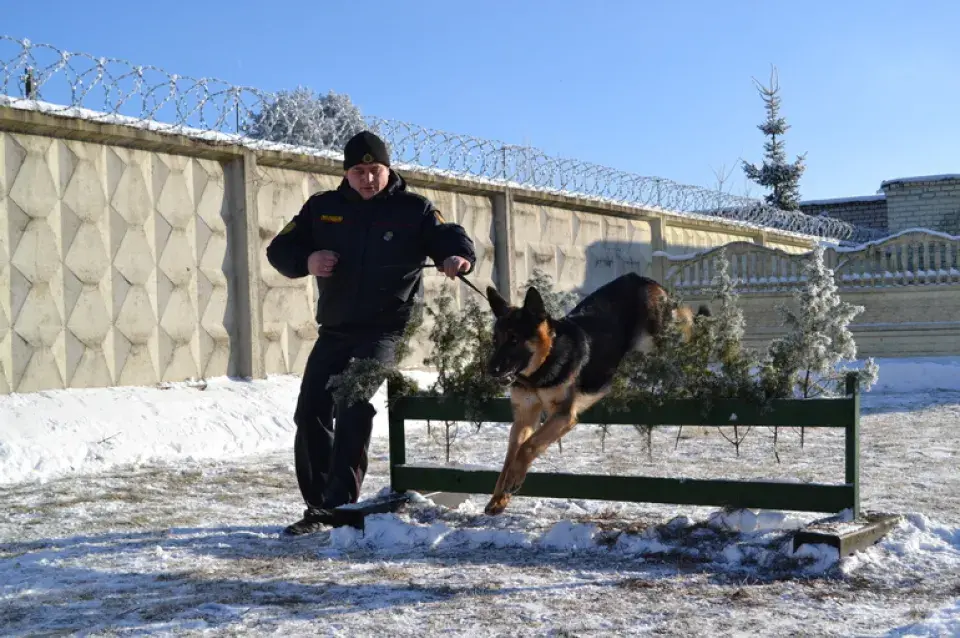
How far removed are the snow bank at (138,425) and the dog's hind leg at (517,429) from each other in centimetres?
260

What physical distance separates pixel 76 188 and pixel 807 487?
6.63 metres

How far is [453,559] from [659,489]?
99cm

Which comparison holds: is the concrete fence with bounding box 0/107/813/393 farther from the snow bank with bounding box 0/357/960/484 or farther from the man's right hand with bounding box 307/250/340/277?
the man's right hand with bounding box 307/250/340/277

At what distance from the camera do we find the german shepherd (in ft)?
13.0

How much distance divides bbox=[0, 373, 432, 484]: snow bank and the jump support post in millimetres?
1995

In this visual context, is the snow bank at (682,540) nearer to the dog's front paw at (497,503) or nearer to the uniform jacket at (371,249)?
the dog's front paw at (497,503)

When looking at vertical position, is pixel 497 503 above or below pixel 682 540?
above

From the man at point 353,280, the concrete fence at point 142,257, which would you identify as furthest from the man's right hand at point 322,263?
the concrete fence at point 142,257

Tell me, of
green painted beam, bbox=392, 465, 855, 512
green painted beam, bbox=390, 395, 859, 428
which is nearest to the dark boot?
green painted beam, bbox=392, 465, 855, 512

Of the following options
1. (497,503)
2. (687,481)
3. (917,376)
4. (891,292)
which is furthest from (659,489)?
(891,292)

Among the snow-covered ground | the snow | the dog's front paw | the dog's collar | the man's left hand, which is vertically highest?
the snow

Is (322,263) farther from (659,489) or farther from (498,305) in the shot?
(659,489)

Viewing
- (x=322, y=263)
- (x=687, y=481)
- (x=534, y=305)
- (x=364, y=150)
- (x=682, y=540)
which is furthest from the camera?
(x=364, y=150)

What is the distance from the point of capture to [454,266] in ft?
14.3
